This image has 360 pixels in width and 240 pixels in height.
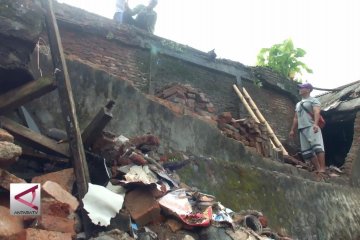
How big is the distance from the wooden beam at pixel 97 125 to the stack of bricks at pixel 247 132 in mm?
2728

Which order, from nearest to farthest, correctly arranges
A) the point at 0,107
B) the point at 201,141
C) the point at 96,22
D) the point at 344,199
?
the point at 0,107 < the point at 201,141 < the point at 344,199 < the point at 96,22

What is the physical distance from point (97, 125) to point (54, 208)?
2.88 feet

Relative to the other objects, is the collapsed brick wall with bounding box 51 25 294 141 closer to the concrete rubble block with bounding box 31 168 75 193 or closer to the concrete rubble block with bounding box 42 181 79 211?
the concrete rubble block with bounding box 31 168 75 193

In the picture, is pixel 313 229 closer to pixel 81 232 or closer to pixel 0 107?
pixel 81 232

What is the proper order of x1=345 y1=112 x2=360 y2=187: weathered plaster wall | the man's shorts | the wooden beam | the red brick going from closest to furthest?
the wooden beam → the red brick → the man's shorts → x1=345 y1=112 x2=360 y2=187: weathered plaster wall

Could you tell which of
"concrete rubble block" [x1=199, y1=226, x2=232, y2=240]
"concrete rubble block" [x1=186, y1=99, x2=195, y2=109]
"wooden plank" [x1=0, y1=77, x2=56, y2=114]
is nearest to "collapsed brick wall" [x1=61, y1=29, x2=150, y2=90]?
"concrete rubble block" [x1=186, y1=99, x2=195, y2=109]

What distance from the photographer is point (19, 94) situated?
121 inches

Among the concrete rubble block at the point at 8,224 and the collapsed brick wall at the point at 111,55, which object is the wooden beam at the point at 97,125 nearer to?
the concrete rubble block at the point at 8,224

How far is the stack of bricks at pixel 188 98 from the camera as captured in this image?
554cm

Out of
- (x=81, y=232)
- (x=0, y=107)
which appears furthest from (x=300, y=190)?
(x=0, y=107)

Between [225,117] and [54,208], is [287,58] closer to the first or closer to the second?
[225,117]

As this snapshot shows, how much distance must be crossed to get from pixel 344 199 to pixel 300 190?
3.29ft

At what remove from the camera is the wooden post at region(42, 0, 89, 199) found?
296 centimetres

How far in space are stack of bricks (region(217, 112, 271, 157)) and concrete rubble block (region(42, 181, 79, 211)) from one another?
328 cm
